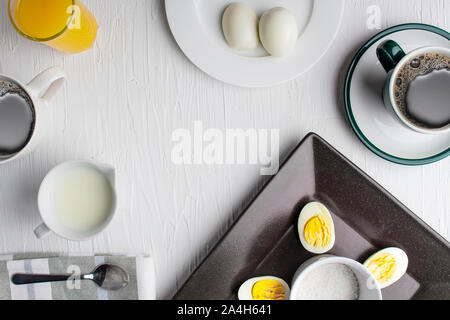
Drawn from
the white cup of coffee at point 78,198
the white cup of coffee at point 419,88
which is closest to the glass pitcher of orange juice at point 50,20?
the white cup of coffee at point 78,198

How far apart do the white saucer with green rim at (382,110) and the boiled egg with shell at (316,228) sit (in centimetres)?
13

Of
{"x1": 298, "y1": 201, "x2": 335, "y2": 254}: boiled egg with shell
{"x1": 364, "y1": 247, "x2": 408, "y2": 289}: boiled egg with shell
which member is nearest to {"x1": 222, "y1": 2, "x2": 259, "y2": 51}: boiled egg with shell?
{"x1": 298, "y1": 201, "x2": 335, "y2": 254}: boiled egg with shell

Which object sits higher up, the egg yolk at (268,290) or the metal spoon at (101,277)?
the metal spoon at (101,277)

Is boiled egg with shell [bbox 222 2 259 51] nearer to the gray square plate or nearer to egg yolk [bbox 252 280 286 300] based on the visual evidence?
the gray square plate

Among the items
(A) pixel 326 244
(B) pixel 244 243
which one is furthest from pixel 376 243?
(B) pixel 244 243

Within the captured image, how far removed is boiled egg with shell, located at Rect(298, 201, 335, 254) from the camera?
2.07 ft

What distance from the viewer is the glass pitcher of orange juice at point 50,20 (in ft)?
1.94

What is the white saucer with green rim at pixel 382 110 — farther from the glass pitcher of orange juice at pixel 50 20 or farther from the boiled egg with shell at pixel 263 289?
the glass pitcher of orange juice at pixel 50 20

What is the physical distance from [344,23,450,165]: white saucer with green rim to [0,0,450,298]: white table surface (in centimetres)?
3

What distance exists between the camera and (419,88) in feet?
1.97

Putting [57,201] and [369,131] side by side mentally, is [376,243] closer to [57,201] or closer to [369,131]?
[369,131]

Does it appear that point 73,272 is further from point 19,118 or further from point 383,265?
point 383,265
